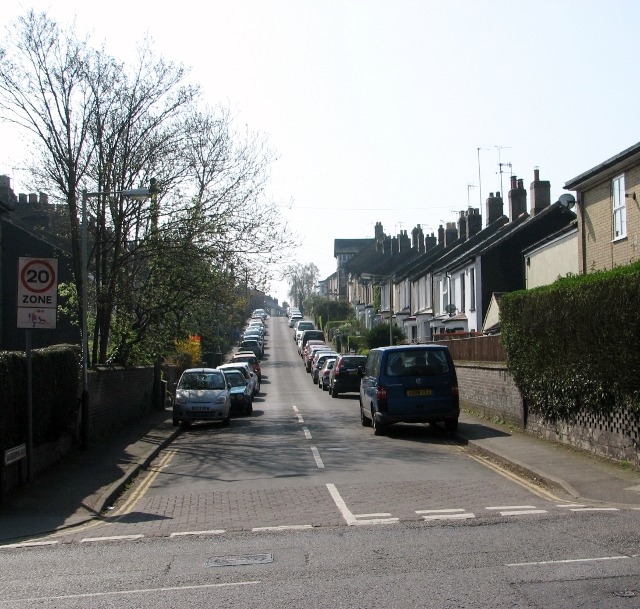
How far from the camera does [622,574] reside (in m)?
6.46

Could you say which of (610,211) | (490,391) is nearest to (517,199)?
(610,211)

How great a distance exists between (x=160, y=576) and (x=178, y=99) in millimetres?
19188

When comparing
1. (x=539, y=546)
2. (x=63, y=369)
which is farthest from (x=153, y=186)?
(x=539, y=546)

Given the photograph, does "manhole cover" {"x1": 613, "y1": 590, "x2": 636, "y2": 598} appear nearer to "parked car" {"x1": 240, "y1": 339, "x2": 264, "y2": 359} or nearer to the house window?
the house window

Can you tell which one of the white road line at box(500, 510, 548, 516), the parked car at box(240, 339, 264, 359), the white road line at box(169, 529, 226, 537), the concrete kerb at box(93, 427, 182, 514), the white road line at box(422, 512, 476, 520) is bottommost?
the concrete kerb at box(93, 427, 182, 514)

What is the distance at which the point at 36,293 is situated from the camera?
41.4 feet

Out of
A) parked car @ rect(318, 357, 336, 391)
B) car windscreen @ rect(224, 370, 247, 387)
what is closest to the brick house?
car windscreen @ rect(224, 370, 247, 387)

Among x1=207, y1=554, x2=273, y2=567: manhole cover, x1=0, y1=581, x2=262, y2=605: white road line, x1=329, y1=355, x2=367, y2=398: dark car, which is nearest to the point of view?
x1=0, y1=581, x2=262, y2=605: white road line

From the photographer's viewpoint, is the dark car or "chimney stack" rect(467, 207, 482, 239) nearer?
the dark car

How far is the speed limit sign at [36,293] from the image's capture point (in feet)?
41.1

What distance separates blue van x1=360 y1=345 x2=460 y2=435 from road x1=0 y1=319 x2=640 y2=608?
9.72 feet

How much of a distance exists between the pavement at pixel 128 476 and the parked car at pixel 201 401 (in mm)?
4249

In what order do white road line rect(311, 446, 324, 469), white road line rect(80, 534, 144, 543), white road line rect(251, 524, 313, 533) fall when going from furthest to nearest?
white road line rect(311, 446, 324, 469)
white road line rect(251, 524, 313, 533)
white road line rect(80, 534, 144, 543)

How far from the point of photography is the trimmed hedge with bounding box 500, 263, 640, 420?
473 inches
